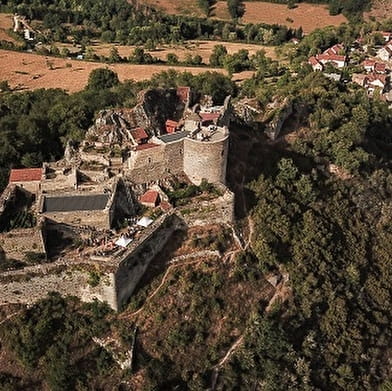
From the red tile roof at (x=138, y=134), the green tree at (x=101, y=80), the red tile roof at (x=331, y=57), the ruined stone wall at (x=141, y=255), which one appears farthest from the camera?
the red tile roof at (x=331, y=57)

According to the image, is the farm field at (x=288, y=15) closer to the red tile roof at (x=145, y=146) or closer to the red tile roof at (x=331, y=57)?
the red tile roof at (x=331, y=57)

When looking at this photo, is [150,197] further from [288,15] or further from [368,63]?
[288,15]

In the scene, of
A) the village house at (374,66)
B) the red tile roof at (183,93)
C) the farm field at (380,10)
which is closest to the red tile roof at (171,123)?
the red tile roof at (183,93)

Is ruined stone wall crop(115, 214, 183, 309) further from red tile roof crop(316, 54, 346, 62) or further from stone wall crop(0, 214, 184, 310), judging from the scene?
red tile roof crop(316, 54, 346, 62)

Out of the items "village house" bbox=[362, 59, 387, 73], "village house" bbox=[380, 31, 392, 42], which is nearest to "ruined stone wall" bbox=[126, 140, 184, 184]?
"village house" bbox=[362, 59, 387, 73]

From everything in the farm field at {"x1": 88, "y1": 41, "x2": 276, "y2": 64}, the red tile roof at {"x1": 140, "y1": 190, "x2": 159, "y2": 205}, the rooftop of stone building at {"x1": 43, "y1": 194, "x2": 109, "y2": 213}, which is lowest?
the farm field at {"x1": 88, "y1": 41, "x2": 276, "y2": 64}

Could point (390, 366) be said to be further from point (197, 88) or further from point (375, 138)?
point (197, 88)

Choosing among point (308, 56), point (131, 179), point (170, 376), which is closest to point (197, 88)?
point (131, 179)
